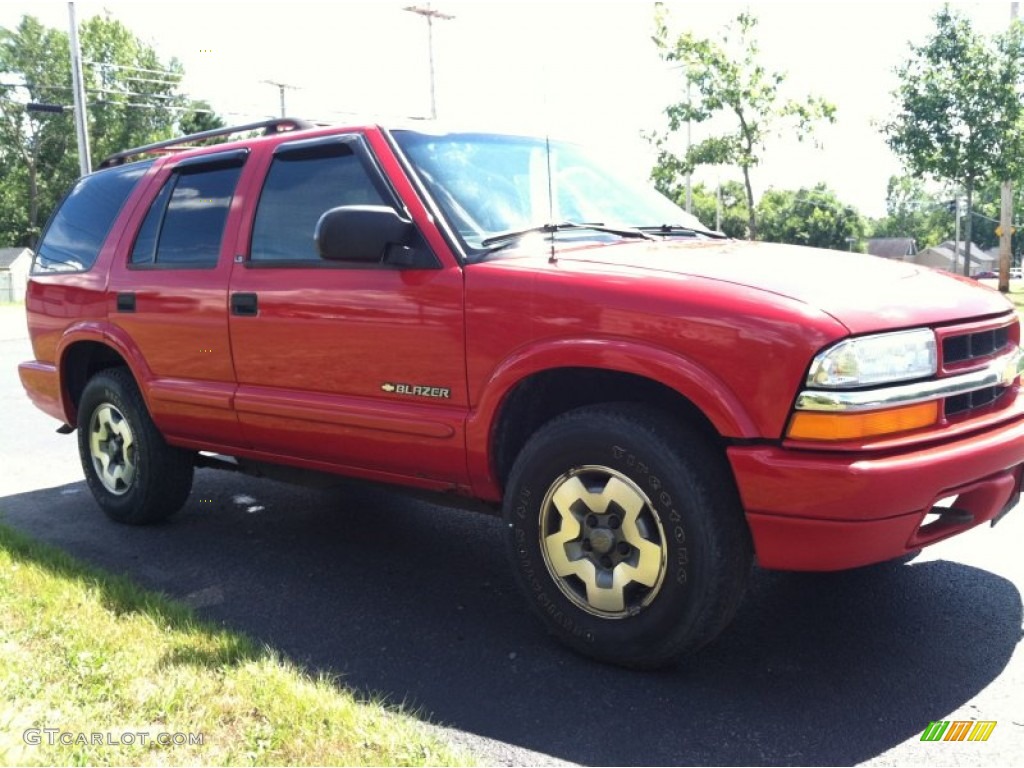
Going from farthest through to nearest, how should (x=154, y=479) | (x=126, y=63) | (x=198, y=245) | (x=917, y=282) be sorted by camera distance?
(x=126, y=63) < (x=154, y=479) < (x=198, y=245) < (x=917, y=282)

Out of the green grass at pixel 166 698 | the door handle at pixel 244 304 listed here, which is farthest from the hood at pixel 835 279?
the green grass at pixel 166 698

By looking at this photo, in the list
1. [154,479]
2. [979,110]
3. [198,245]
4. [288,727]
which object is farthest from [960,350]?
[979,110]

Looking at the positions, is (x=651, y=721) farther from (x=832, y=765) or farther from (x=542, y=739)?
(x=832, y=765)

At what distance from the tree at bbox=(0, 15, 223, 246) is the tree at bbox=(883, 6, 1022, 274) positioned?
48712mm

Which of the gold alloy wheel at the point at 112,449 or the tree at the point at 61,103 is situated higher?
the tree at the point at 61,103

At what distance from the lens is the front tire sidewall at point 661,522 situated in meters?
2.92

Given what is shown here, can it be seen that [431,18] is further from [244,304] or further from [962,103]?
[244,304]

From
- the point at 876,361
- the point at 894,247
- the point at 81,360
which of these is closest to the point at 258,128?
the point at 81,360

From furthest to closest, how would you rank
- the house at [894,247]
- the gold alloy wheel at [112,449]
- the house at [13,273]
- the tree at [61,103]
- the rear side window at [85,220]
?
1. the house at [894,247]
2. the tree at [61,103]
3. the house at [13,273]
4. the rear side window at [85,220]
5. the gold alloy wheel at [112,449]

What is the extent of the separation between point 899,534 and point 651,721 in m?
0.93

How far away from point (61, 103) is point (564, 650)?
67236 mm

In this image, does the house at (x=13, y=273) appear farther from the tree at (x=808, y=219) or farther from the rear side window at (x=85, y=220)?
the tree at (x=808, y=219)

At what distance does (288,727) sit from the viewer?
2736 mm

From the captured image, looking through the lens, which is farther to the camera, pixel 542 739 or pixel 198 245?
pixel 198 245
